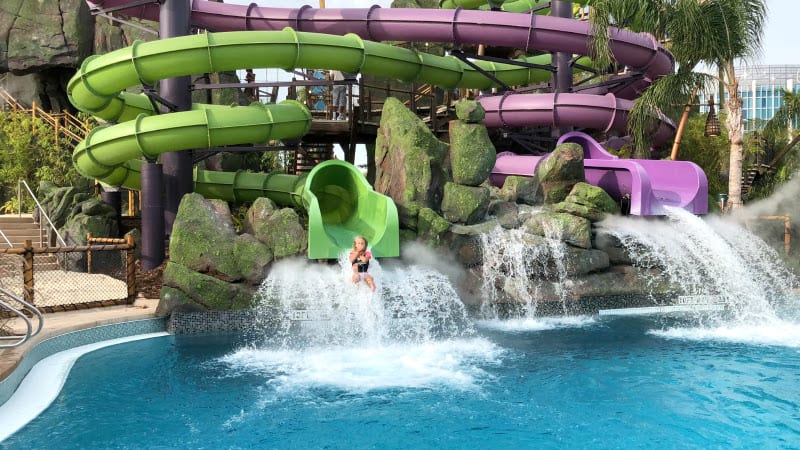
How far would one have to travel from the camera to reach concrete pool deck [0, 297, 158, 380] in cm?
609

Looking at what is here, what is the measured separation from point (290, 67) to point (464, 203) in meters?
4.31

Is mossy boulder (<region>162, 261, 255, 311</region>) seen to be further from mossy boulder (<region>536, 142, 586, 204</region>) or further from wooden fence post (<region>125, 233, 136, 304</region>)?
mossy boulder (<region>536, 142, 586, 204</region>)

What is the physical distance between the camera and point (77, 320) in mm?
8109

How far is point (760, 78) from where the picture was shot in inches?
3610

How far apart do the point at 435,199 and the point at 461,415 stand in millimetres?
6031

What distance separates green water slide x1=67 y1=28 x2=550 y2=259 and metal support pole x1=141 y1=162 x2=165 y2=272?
36cm

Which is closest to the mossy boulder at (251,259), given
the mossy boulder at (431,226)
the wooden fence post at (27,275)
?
the mossy boulder at (431,226)

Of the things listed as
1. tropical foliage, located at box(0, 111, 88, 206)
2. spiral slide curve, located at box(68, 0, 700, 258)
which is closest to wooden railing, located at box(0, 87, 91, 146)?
tropical foliage, located at box(0, 111, 88, 206)

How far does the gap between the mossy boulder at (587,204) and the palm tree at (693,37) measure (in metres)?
3.76

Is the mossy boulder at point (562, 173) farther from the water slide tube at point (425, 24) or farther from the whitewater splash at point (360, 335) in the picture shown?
the water slide tube at point (425, 24)

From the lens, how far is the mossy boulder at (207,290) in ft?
28.7

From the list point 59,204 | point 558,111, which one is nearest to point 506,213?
point 558,111

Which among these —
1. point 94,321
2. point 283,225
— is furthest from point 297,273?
point 94,321

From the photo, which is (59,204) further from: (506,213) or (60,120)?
(60,120)
